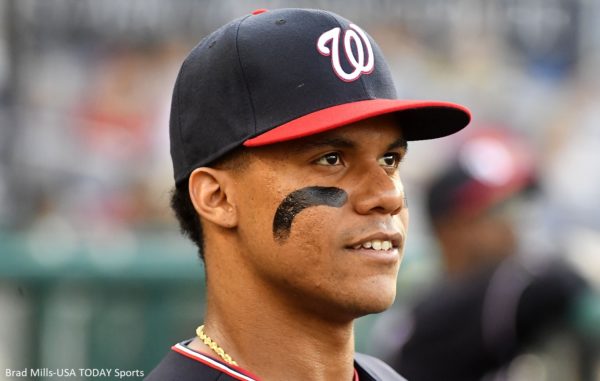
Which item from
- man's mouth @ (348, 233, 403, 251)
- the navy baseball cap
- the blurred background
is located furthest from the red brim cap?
the blurred background

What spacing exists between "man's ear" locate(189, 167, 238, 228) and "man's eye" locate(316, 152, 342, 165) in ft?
0.72

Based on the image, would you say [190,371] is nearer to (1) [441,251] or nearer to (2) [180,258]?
(1) [441,251]

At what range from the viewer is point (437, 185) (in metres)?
6.62

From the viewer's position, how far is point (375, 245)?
2885 millimetres

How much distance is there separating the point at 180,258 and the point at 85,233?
1.93m

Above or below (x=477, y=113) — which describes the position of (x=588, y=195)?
below

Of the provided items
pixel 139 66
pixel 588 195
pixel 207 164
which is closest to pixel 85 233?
pixel 139 66

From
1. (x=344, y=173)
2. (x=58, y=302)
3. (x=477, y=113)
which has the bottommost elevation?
(x=58, y=302)

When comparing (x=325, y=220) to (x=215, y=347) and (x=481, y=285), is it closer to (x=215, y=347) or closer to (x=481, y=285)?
(x=215, y=347)

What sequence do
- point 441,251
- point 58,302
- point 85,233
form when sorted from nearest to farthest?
point 441,251, point 58,302, point 85,233

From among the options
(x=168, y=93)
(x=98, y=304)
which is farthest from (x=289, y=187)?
(x=168, y=93)

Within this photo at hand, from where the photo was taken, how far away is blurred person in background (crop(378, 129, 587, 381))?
5543mm

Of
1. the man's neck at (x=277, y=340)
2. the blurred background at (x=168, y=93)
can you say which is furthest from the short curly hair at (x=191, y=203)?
the blurred background at (x=168, y=93)

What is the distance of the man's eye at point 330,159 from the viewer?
2.89m
